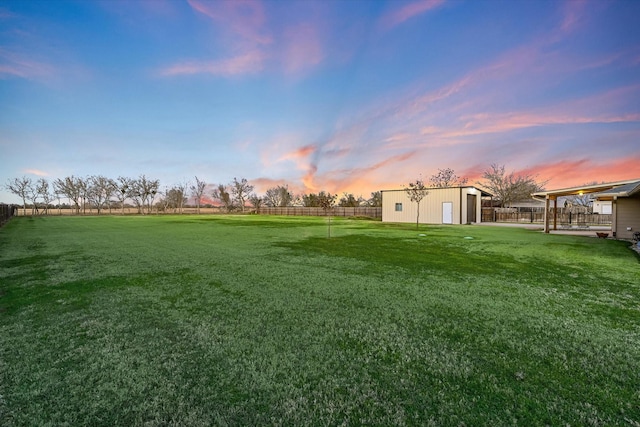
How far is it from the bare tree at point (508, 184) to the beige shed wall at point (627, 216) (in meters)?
25.6

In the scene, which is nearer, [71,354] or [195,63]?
[71,354]

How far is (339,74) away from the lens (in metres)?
14.5

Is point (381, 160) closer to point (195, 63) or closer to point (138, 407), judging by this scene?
point (195, 63)

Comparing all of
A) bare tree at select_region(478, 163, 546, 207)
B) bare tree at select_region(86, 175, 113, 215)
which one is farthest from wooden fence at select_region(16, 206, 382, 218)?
bare tree at select_region(478, 163, 546, 207)

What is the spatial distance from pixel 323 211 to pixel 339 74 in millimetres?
26350

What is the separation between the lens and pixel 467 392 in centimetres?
173

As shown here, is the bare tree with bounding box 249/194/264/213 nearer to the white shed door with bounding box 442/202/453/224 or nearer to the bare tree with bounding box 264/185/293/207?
the bare tree with bounding box 264/185/293/207

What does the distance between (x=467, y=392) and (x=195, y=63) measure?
52.3 feet

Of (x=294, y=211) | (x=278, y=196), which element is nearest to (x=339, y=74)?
(x=294, y=211)

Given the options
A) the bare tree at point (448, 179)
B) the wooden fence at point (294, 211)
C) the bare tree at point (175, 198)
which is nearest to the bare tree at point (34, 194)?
the wooden fence at point (294, 211)

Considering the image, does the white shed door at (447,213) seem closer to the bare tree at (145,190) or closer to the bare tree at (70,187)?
the bare tree at (145,190)

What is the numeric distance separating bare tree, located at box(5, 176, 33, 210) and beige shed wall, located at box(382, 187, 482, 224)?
6018cm

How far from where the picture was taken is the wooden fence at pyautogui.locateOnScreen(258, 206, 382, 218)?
33.4m

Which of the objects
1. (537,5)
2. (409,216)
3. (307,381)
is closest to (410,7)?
(537,5)
